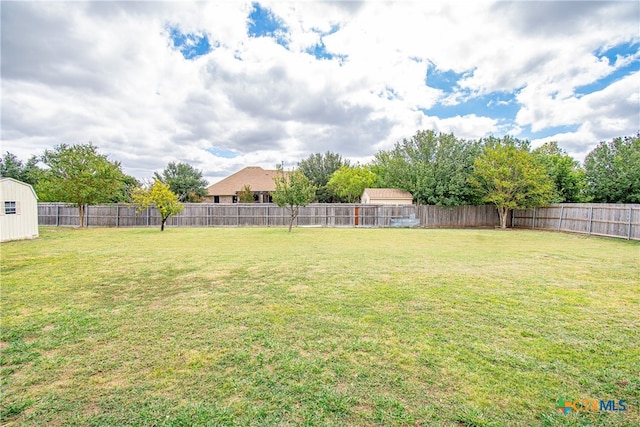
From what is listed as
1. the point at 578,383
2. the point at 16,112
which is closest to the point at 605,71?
the point at 578,383

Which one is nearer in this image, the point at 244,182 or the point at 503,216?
the point at 503,216

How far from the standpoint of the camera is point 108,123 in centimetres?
1836

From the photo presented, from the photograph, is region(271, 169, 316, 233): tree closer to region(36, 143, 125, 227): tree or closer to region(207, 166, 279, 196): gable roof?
region(36, 143, 125, 227): tree

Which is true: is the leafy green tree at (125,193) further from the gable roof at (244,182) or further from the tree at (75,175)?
the gable roof at (244,182)

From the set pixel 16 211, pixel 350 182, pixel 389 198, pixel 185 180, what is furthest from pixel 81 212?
pixel 350 182

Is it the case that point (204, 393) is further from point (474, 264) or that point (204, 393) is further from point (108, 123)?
point (108, 123)

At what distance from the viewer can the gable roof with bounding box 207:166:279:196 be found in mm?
33750

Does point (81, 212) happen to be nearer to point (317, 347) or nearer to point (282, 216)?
point (282, 216)

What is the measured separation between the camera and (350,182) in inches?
1243

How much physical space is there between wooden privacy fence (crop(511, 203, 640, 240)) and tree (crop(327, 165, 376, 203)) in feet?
48.1

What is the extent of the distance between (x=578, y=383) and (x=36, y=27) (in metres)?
13.0

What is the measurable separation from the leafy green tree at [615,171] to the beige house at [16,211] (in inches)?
1307

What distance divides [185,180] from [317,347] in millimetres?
30906

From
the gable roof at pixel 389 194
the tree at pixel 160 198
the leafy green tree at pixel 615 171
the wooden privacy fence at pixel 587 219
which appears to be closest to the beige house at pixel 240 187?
the gable roof at pixel 389 194
